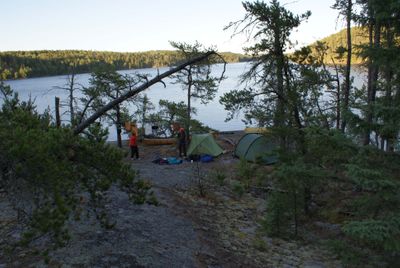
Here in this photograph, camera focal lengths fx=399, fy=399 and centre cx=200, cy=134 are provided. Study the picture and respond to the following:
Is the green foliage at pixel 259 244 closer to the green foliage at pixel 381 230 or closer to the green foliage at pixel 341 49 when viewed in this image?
the green foliage at pixel 381 230

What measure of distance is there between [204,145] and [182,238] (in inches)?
543

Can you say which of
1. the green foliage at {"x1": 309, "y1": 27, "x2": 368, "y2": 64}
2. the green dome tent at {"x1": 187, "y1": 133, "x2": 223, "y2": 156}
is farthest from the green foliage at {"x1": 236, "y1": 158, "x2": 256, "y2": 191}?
the green foliage at {"x1": 309, "y1": 27, "x2": 368, "y2": 64}

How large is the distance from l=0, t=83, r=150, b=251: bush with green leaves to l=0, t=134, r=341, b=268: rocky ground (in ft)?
6.78

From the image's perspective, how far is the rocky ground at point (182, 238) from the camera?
7.38 meters

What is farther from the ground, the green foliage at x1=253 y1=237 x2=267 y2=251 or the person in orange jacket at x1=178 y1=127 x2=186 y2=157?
the person in orange jacket at x1=178 y1=127 x2=186 y2=157

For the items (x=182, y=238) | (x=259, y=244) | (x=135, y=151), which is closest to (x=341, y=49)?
(x=259, y=244)

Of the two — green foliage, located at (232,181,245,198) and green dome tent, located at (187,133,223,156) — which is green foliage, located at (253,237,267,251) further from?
green dome tent, located at (187,133,223,156)

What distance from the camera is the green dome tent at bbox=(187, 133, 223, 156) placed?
73.6ft

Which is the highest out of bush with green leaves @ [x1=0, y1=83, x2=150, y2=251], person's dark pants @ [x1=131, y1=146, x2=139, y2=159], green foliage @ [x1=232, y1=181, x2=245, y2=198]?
bush with green leaves @ [x1=0, y1=83, x2=150, y2=251]

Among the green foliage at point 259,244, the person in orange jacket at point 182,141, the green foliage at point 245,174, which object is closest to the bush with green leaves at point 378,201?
the green foliage at point 259,244

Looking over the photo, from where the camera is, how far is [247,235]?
35.9 ft

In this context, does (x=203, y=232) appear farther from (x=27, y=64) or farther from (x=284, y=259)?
(x=27, y=64)

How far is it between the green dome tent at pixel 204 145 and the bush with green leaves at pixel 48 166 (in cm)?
1643

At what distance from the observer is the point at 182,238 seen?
9070mm
